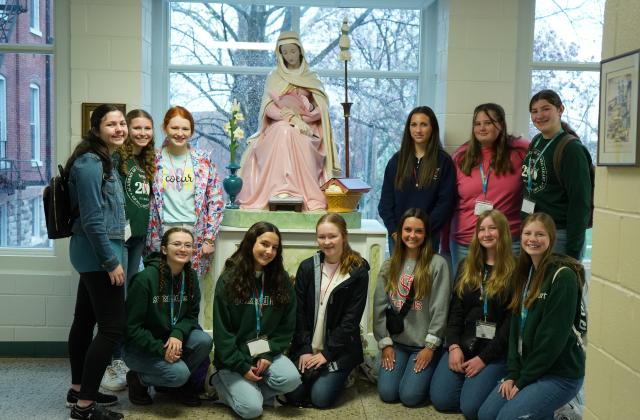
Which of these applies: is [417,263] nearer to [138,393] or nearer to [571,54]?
[138,393]

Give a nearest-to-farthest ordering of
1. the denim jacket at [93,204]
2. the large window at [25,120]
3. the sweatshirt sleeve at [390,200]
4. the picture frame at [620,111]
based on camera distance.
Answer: the picture frame at [620,111] < the denim jacket at [93,204] < the sweatshirt sleeve at [390,200] < the large window at [25,120]

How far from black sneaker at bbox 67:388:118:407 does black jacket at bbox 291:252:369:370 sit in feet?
2.70

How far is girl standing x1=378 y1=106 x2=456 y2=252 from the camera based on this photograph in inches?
142

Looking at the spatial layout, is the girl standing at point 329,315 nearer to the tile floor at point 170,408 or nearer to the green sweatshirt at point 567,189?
the tile floor at point 170,408

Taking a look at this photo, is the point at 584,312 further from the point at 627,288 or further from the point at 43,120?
the point at 43,120

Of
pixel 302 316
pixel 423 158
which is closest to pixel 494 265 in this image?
pixel 423 158

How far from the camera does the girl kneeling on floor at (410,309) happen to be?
3.36 m

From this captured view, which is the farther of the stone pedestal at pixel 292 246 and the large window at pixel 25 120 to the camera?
the large window at pixel 25 120

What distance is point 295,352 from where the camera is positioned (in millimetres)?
3363

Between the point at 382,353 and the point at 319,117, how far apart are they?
137 cm

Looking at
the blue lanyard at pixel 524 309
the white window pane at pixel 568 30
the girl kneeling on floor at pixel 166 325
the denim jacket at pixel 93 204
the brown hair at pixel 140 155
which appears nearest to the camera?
the denim jacket at pixel 93 204

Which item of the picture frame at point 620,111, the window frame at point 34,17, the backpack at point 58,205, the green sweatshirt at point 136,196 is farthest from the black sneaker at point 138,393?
the picture frame at point 620,111

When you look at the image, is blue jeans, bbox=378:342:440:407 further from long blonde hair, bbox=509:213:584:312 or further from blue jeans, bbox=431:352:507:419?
long blonde hair, bbox=509:213:584:312

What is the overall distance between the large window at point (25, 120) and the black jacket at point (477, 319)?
94.3 inches
